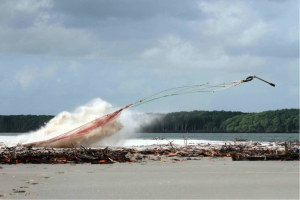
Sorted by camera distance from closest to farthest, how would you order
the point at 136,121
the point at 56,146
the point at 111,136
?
the point at 56,146
the point at 111,136
the point at 136,121

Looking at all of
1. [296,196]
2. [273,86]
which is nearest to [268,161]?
[273,86]

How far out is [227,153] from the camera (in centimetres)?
2250

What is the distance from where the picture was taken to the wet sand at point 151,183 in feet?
31.0

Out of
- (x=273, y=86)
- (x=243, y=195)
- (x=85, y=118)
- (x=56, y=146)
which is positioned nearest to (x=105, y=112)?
(x=85, y=118)

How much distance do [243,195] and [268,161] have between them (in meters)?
9.88

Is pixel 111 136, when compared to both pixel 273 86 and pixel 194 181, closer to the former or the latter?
pixel 273 86

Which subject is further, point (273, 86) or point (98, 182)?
point (273, 86)

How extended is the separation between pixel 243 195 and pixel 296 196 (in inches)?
45.6

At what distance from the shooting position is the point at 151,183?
11320 mm

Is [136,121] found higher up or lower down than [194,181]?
higher up

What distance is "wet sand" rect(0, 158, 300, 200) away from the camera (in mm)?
9445

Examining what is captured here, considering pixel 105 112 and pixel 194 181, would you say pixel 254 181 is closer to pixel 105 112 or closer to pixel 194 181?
pixel 194 181

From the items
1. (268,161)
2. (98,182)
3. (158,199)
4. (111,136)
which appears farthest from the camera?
(111,136)

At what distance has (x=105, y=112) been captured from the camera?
34438 mm
